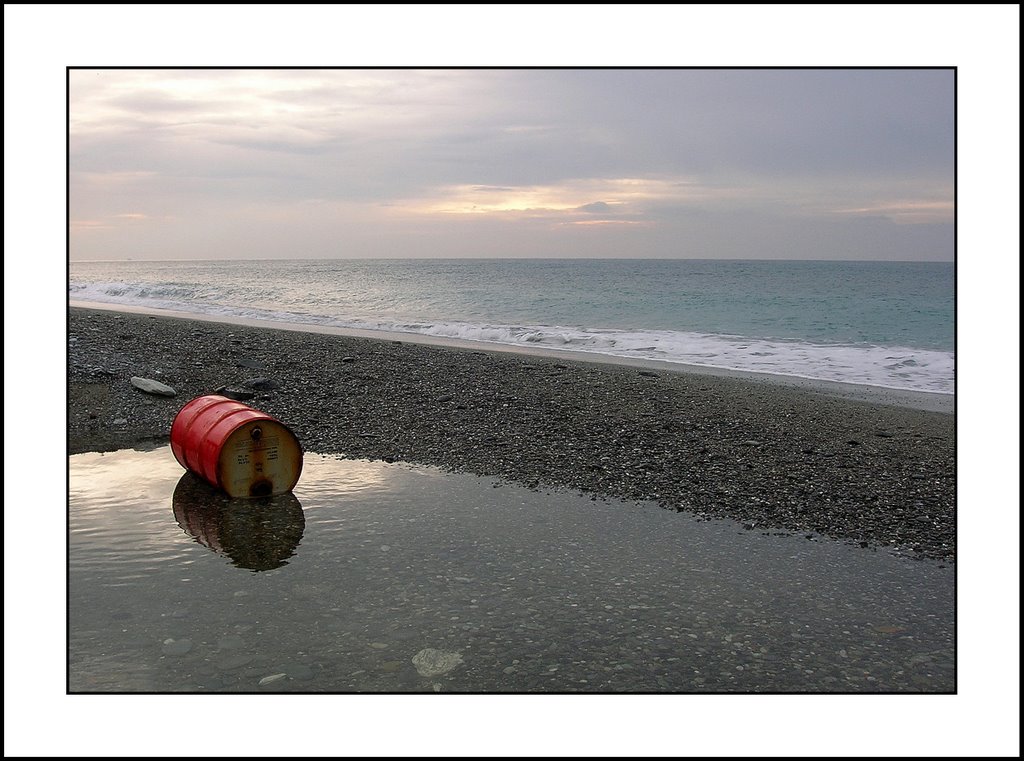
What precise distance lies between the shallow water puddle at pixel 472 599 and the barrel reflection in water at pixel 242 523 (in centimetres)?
2

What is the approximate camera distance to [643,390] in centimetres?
1288

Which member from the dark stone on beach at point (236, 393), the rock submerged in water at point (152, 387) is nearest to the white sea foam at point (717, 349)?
the dark stone on beach at point (236, 393)

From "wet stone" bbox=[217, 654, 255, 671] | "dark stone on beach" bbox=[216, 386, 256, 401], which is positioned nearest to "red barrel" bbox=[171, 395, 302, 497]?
"wet stone" bbox=[217, 654, 255, 671]

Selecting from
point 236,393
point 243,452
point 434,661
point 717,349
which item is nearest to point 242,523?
point 243,452

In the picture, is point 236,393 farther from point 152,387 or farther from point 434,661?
point 434,661

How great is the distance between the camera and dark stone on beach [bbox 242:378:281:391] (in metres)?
12.3

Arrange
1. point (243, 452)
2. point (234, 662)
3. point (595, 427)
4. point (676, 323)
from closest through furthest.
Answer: point (234, 662) → point (243, 452) → point (595, 427) → point (676, 323)

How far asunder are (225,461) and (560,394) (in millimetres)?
6139

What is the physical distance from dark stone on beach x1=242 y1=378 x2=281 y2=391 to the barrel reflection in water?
4.43 meters

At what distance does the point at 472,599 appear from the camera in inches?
215

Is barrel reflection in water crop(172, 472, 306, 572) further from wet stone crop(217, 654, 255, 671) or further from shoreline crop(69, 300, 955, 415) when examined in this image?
shoreline crop(69, 300, 955, 415)

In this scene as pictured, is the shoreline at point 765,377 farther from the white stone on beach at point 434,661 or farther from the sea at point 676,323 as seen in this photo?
the white stone on beach at point 434,661

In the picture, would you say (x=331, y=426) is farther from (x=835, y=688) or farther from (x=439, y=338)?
(x=439, y=338)

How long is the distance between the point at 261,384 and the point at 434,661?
862 centimetres
